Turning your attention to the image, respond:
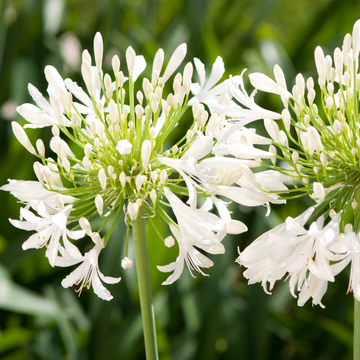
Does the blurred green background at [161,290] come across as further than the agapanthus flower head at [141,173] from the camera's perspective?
Yes

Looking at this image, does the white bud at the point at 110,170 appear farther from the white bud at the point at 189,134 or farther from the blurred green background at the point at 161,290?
the blurred green background at the point at 161,290

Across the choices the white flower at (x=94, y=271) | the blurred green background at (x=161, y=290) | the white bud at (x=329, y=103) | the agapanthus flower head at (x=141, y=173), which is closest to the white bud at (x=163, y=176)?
the agapanthus flower head at (x=141, y=173)

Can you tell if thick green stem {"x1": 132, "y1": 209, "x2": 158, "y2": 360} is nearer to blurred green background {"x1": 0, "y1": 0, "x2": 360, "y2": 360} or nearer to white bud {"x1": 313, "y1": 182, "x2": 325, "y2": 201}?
white bud {"x1": 313, "y1": 182, "x2": 325, "y2": 201}

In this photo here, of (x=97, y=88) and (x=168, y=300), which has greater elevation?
(x=97, y=88)

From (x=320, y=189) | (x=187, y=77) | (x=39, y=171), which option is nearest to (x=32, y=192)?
(x=39, y=171)

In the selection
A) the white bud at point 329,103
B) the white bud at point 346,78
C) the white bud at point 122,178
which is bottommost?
the white bud at point 329,103

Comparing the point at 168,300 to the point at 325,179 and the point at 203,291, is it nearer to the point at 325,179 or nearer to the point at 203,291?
the point at 203,291

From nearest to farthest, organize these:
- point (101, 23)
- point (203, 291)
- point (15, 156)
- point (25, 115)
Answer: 1. point (25, 115)
2. point (203, 291)
3. point (15, 156)
4. point (101, 23)

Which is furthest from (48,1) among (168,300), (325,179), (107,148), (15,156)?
(325,179)
